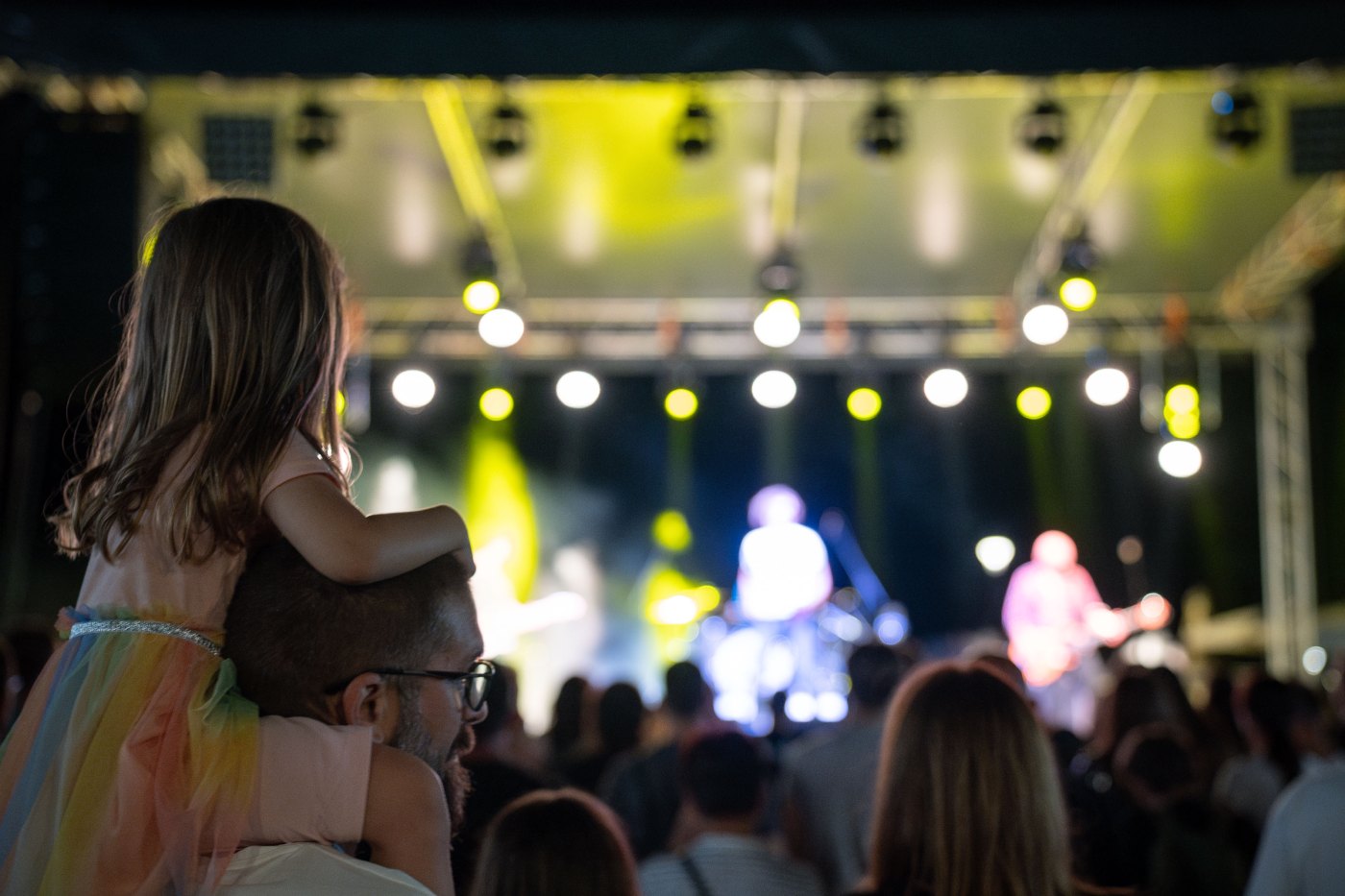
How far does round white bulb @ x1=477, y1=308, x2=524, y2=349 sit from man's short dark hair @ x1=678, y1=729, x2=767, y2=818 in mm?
5153

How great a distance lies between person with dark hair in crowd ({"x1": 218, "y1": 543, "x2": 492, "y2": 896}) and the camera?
49.9 inches

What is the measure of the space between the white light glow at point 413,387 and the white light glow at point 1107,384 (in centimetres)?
439

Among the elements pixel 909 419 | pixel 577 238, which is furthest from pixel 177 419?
pixel 909 419

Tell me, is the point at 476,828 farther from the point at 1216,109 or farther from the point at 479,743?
the point at 1216,109

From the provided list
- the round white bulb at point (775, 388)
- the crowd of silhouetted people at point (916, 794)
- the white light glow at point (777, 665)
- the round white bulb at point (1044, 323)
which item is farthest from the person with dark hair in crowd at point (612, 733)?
the white light glow at point (777, 665)

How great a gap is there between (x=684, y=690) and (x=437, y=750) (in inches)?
135

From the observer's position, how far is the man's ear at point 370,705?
1.27 m

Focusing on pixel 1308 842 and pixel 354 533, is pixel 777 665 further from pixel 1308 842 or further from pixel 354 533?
pixel 354 533

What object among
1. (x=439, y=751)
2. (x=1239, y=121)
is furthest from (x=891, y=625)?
(x=439, y=751)

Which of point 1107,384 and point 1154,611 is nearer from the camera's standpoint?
point 1107,384

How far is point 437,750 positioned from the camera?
4.44 feet

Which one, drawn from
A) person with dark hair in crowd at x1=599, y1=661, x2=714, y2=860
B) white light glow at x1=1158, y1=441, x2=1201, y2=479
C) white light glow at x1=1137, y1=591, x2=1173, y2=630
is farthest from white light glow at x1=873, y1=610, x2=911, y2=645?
person with dark hair in crowd at x1=599, y1=661, x2=714, y2=860

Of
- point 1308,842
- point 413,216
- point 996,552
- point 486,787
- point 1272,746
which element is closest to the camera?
point 1308,842

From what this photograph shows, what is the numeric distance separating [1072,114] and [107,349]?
16.3ft
